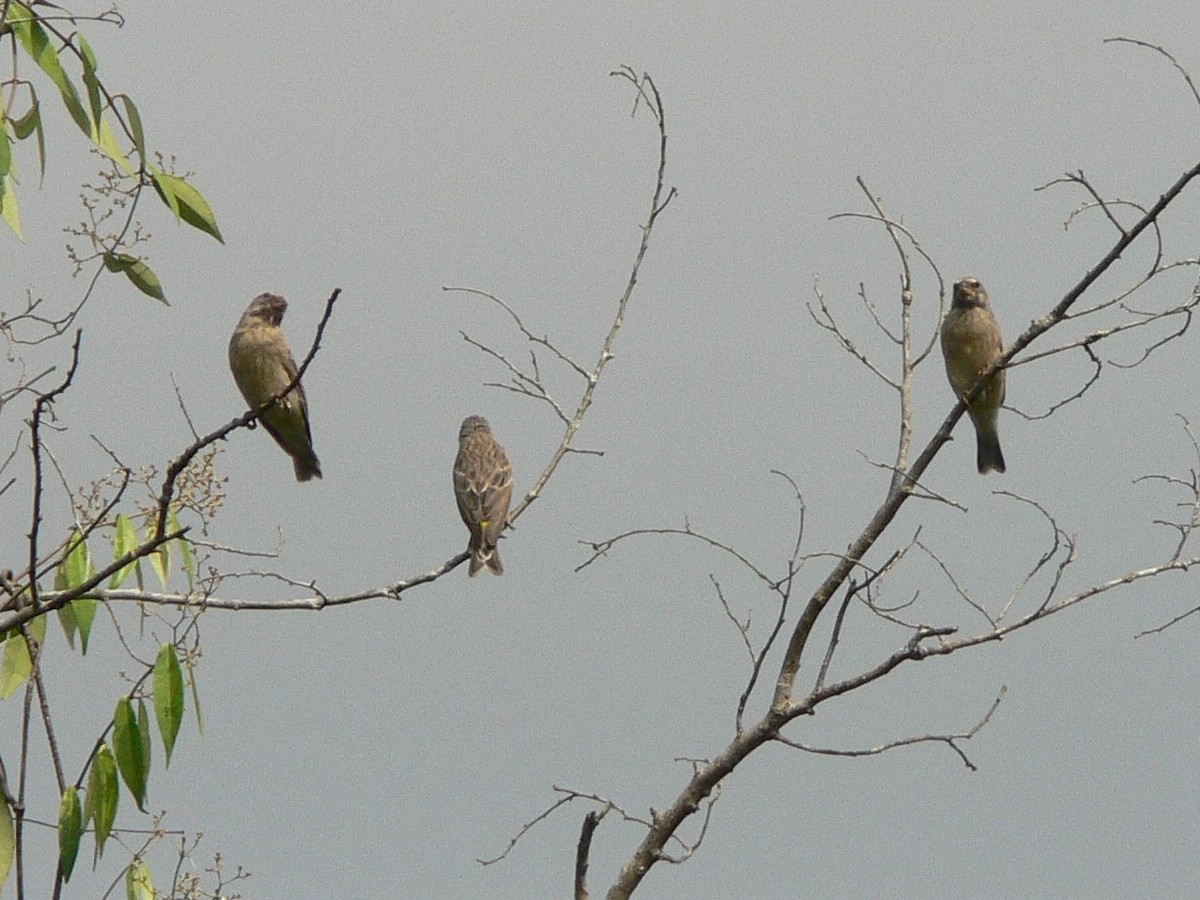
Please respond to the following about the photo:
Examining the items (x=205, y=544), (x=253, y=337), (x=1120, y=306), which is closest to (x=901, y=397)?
(x=1120, y=306)

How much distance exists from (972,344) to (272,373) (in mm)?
3726

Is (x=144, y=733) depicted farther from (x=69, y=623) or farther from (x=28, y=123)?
(x=28, y=123)

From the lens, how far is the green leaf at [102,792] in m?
4.48

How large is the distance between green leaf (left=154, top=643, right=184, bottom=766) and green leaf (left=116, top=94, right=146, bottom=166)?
135cm

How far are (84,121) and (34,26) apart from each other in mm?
285

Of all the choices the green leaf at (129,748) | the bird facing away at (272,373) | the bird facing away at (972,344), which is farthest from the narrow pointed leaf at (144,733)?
the bird facing away at (972,344)

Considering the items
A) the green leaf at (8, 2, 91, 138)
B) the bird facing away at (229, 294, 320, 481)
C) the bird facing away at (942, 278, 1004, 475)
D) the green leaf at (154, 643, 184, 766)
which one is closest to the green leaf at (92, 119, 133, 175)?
the green leaf at (8, 2, 91, 138)

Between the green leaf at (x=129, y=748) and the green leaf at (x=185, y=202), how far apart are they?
1369mm

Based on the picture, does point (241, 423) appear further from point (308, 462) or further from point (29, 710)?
point (308, 462)

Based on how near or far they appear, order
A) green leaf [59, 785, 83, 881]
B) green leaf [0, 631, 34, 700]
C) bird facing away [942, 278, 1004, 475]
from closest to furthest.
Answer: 1. green leaf [59, 785, 83, 881]
2. green leaf [0, 631, 34, 700]
3. bird facing away [942, 278, 1004, 475]

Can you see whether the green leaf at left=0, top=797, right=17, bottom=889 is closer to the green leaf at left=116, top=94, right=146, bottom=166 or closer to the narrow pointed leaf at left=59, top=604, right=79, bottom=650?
the narrow pointed leaf at left=59, top=604, right=79, bottom=650

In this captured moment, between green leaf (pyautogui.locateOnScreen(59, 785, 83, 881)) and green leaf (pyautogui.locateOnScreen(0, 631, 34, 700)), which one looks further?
green leaf (pyautogui.locateOnScreen(0, 631, 34, 700))

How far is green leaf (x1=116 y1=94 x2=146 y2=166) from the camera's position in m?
4.43

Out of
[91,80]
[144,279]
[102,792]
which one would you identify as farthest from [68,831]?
[91,80]
